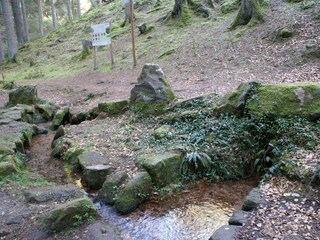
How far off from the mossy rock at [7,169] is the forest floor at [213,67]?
0.53 metres

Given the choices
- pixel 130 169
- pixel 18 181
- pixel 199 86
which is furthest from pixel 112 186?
pixel 199 86

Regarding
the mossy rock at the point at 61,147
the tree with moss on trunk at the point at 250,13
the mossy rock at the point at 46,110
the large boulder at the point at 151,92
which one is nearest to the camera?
the mossy rock at the point at 61,147

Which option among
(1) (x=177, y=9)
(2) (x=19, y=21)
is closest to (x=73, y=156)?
(1) (x=177, y=9)

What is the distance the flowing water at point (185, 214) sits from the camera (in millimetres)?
5105

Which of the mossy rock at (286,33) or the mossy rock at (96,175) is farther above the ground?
the mossy rock at (286,33)

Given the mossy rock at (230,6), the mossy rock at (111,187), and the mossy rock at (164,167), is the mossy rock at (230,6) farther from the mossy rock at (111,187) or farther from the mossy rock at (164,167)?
the mossy rock at (111,187)

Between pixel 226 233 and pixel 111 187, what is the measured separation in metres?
2.42

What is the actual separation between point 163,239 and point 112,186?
5.08ft

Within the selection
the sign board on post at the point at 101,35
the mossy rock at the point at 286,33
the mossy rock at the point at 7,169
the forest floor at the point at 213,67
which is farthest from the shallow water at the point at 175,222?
the sign board on post at the point at 101,35

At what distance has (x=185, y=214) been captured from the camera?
5.54m

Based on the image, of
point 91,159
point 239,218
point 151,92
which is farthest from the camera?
point 151,92

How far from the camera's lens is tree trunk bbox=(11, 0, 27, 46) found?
25.8 metres

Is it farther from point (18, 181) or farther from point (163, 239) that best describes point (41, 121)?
point (163, 239)

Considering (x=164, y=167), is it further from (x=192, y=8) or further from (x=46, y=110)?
(x=192, y=8)
